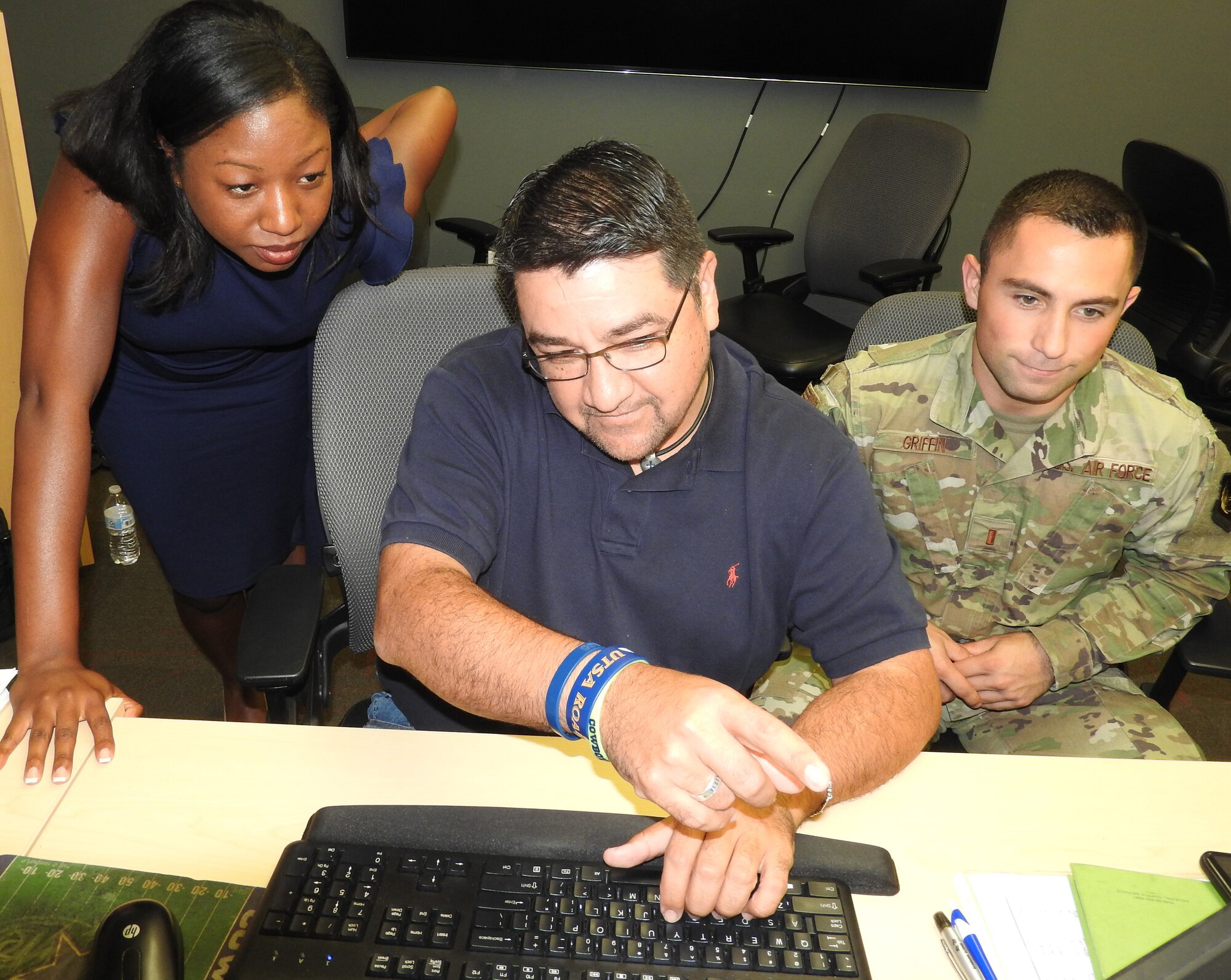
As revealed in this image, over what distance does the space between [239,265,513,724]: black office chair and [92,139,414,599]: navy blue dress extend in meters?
0.27

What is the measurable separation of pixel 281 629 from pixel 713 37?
2966 mm

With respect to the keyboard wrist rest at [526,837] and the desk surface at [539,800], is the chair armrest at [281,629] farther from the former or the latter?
the keyboard wrist rest at [526,837]

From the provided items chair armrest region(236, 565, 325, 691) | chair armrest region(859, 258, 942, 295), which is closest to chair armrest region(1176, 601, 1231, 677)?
chair armrest region(236, 565, 325, 691)

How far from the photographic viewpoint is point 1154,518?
1.46 m

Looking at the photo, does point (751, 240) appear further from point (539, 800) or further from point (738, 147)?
point (539, 800)

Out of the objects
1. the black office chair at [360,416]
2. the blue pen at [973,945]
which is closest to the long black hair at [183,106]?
the black office chair at [360,416]

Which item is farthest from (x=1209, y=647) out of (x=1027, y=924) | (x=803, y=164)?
(x=803, y=164)

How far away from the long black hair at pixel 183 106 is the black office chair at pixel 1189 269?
2043mm

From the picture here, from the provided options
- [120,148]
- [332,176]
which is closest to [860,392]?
[332,176]

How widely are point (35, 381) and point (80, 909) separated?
754 millimetres

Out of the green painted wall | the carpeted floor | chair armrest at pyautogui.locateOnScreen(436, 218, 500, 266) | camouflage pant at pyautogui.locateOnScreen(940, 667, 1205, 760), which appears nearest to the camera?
camouflage pant at pyautogui.locateOnScreen(940, 667, 1205, 760)

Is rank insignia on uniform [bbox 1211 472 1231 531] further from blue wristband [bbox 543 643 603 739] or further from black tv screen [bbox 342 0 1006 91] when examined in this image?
black tv screen [bbox 342 0 1006 91]

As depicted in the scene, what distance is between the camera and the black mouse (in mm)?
721

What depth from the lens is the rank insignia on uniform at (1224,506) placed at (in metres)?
1.42
